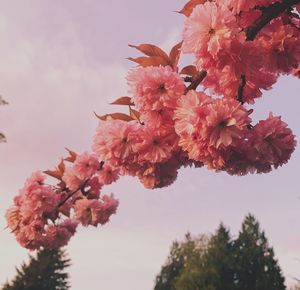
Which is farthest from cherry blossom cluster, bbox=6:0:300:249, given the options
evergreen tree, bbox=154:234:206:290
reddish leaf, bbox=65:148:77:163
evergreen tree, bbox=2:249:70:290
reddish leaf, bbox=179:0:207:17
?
evergreen tree, bbox=154:234:206:290

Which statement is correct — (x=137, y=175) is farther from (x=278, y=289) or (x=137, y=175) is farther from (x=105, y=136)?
(x=278, y=289)

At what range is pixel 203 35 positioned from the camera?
5.31 feet

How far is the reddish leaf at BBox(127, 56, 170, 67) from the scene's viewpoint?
1.96m

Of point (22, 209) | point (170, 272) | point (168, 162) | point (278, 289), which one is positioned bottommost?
point (168, 162)

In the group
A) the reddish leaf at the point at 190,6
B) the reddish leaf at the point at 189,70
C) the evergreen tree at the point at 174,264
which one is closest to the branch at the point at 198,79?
the reddish leaf at the point at 189,70

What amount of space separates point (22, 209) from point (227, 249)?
38.4 metres

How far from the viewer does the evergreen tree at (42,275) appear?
3428cm

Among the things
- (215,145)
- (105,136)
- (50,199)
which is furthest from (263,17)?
(50,199)

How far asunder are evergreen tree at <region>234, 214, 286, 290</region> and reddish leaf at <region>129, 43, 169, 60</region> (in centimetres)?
3810

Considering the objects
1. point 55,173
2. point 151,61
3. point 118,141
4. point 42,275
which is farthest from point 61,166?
point 42,275

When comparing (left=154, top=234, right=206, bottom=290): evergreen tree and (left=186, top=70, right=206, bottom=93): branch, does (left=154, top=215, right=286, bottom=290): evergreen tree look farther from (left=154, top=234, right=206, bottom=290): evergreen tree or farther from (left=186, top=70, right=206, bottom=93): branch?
(left=186, top=70, right=206, bottom=93): branch

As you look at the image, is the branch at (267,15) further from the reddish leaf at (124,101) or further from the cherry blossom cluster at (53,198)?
the cherry blossom cluster at (53,198)

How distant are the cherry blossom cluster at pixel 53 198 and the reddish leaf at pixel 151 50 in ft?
6.82

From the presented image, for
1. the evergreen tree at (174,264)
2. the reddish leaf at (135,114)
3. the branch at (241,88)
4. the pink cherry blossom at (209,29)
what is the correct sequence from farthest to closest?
the evergreen tree at (174,264) < the reddish leaf at (135,114) < the branch at (241,88) < the pink cherry blossom at (209,29)
